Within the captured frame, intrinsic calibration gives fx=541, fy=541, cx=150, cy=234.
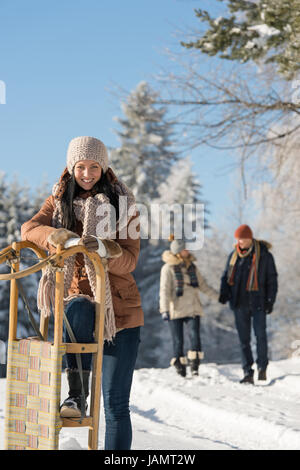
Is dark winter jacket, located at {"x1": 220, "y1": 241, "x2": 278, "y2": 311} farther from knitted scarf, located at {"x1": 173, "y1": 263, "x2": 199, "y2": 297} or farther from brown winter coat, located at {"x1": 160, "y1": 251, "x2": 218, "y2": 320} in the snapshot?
knitted scarf, located at {"x1": 173, "y1": 263, "x2": 199, "y2": 297}

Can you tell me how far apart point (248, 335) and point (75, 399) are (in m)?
5.25

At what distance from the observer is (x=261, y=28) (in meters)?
7.83

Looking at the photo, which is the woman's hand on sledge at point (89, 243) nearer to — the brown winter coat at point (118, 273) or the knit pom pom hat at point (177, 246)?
the brown winter coat at point (118, 273)

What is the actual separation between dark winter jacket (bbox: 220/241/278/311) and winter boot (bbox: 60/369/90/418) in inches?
194

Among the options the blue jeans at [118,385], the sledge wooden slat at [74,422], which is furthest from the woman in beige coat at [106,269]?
the sledge wooden slat at [74,422]

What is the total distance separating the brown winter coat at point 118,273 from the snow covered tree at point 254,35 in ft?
17.3

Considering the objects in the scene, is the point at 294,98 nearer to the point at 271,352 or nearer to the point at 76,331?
the point at 76,331

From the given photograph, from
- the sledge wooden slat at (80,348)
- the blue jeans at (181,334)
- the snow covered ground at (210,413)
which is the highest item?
the sledge wooden slat at (80,348)

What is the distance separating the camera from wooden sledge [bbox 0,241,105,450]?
8.48 ft

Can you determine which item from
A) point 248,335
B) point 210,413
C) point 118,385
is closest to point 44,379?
point 118,385

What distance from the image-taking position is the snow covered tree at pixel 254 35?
7375 mm

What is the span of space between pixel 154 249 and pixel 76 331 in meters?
30.2

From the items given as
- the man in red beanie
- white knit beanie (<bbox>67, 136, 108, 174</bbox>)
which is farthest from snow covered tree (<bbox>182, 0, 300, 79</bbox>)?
white knit beanie (<bbox>67, 136, 108, 174</bbox>)
